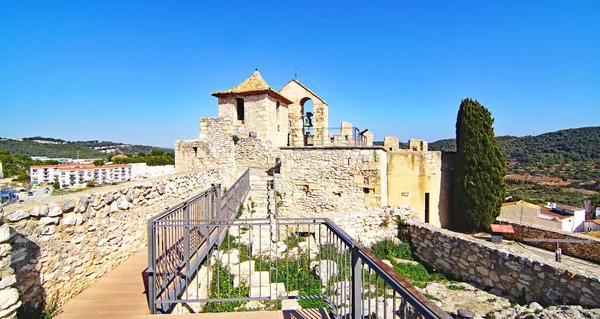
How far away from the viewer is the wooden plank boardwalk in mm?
3746

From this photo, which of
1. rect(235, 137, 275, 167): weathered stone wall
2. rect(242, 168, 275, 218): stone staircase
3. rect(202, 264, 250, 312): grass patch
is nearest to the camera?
rect(202, 264, 250, 312): grass patch

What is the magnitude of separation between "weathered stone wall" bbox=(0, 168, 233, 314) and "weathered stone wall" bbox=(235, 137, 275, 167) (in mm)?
9405

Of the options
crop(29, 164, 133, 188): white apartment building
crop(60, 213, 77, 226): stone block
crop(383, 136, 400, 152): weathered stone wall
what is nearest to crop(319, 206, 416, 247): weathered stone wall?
crop(60, 213, 77, 226): stone block

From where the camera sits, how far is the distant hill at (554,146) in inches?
2539

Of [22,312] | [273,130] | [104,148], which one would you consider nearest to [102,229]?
[22,312]

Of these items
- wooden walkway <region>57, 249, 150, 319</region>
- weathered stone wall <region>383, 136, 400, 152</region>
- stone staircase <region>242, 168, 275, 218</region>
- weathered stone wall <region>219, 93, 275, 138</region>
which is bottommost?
wooden walkway <region>57, 249, 150, 319</region>

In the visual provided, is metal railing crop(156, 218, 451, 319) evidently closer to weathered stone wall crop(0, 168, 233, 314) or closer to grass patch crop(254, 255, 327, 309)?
grass patch crop(254, 255, 327, 309)

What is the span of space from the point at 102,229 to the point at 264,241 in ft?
16.2

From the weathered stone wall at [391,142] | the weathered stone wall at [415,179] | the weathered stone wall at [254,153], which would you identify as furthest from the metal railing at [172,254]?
the weathered stone wall at [391,142]

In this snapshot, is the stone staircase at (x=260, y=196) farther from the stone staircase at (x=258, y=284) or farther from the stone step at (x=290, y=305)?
the stone step at (x=290, y=305)

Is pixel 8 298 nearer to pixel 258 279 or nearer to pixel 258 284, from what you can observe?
pixel 258 284

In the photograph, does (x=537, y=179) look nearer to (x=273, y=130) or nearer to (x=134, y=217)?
(x=273, y=130)

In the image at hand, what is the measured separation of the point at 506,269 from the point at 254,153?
11751mm

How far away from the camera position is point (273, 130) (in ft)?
64.2
